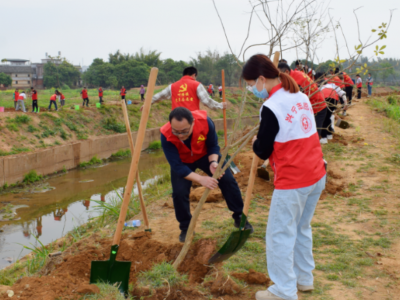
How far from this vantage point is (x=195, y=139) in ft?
10.5

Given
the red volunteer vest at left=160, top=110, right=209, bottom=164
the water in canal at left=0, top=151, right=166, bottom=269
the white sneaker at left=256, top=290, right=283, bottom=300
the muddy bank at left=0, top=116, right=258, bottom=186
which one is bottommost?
the water in canal at left=0, top=151, right=166, bottom=269

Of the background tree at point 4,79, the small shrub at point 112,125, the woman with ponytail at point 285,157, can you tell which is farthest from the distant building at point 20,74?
the woman with ponytail at point 285,157

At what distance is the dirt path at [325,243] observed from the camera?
2.74 meters

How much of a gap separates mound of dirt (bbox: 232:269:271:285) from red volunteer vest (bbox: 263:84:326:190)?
2.98ft

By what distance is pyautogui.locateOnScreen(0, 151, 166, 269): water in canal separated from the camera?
666 cm

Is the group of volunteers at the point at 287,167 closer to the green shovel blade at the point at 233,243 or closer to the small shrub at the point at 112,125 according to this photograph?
the green shovel blade at the point at 233,243

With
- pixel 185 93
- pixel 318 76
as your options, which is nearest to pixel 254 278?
pixel 185 93

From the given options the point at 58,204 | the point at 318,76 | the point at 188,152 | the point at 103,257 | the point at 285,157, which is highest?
the point at 318,76

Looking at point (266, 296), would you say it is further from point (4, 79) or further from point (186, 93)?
point (4, 79)

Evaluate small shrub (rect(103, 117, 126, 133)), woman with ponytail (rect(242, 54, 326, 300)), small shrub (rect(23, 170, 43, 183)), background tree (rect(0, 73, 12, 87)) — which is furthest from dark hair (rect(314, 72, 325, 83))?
background tree (rect(0, 73, 12, 87))

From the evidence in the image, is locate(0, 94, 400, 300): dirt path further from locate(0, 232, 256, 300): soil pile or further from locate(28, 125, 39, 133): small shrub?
locate(28, 125, 39, 133): small shrub

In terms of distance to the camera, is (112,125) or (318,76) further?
(112,125)

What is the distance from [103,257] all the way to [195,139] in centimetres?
151

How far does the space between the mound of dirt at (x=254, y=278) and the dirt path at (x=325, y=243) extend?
2cm
